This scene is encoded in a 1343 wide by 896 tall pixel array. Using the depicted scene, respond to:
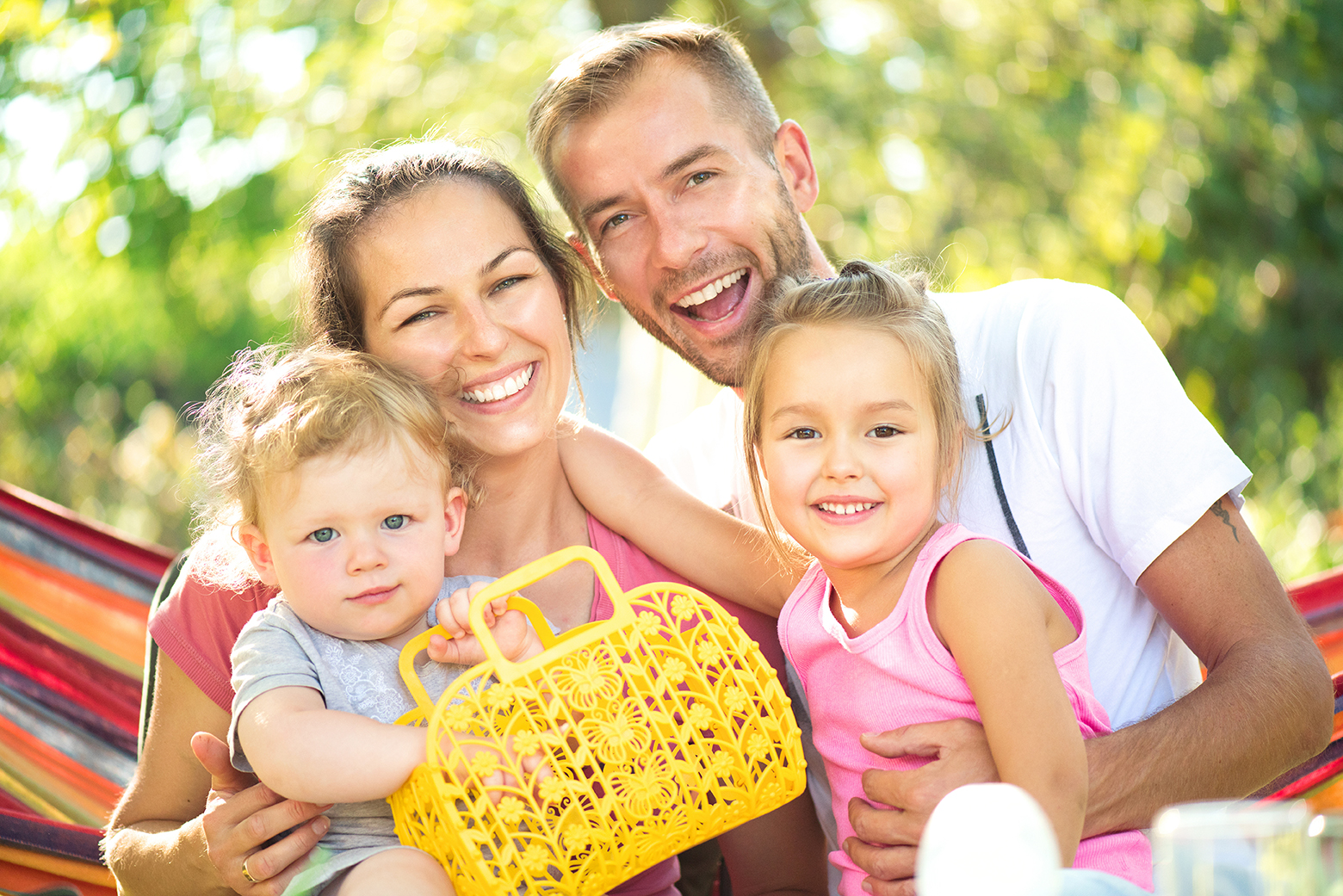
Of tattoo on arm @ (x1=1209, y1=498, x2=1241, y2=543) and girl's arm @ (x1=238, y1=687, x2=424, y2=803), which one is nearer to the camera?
girl's arm @ (x1=238, y1=687, x2=424, y2=803)

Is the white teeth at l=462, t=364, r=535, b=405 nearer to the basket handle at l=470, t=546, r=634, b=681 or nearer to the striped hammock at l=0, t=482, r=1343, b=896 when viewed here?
the basket handle at l=470, t=546, r=634, b=681

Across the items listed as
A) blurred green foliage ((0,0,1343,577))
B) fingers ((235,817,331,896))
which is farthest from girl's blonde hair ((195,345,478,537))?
blurred green foliage ((0,0,1343,577))

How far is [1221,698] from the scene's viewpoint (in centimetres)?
185

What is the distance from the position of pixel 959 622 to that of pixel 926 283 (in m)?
0.68

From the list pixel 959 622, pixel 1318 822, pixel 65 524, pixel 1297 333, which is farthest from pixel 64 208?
pixel 1297 333

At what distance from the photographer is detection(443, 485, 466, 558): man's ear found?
2.03 metres

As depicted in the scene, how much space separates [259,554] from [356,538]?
23 centimetres

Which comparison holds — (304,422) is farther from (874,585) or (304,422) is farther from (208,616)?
(874,585)

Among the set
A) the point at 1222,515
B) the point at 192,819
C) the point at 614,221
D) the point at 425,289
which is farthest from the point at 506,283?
the point at 1222,515

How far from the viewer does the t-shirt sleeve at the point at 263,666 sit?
175cm

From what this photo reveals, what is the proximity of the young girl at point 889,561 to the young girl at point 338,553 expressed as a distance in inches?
20.7

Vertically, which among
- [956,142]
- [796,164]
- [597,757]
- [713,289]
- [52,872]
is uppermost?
[796,164]

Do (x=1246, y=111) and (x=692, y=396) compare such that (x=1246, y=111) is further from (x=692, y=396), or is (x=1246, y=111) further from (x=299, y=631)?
(x=299, y=631)

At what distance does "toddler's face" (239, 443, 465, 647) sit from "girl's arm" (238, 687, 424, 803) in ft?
0.65
